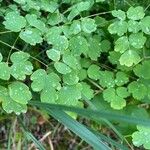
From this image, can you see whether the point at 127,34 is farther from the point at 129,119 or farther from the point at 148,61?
the point at 129,119

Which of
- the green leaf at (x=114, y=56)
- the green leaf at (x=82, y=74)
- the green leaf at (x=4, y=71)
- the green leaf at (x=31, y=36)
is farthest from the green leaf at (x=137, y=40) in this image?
the green leaf at (x=4, y=71)

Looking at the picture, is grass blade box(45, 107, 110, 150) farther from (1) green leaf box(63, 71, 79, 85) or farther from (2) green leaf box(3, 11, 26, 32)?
(2) green leaf box(3, 11, 26, 32)

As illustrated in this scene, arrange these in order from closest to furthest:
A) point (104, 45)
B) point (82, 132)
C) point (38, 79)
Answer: point (82, 132) → point (38, 79) → point (104, 45)

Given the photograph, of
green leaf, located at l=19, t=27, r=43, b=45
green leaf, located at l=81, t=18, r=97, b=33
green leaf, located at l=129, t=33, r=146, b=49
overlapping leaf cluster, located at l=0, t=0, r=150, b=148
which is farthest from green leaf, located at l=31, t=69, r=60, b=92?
green leaf, located at l=129, t=33, r=146, b=49

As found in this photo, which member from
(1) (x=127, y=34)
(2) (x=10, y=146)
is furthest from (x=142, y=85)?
(2) (x=10, y=146)

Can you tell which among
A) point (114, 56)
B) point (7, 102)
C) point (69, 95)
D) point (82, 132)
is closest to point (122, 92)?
point (114, 56)

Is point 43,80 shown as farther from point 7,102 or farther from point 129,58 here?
point 129,58
